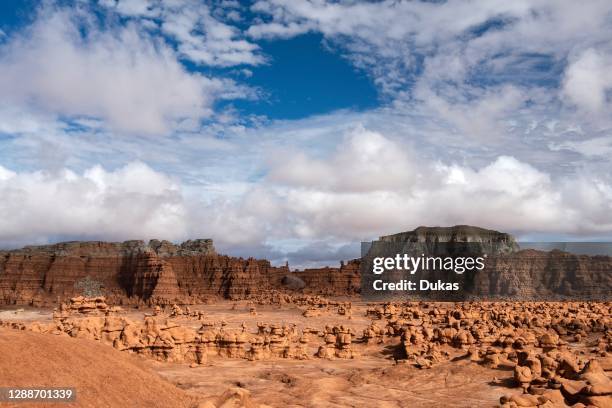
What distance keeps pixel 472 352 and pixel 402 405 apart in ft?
25.6

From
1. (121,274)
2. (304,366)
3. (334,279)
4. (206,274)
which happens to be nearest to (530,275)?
(334,279)

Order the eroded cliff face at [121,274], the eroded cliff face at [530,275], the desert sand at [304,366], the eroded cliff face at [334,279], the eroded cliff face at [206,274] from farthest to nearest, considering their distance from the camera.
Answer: the eroded cliff face at [334,279], the eroded cliff face at [530,275], the eroded cliff face at [206,274], the eroded cliff face at [121,274], the desert sand at [304,366]

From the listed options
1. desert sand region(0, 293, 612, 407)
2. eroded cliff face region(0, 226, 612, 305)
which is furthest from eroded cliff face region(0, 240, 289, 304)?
desert sand region(0, 293, 612, 407)

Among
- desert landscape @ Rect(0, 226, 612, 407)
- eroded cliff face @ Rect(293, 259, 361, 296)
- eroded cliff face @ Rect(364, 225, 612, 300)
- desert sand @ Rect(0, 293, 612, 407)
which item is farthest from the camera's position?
eroded cliff face @ Rect(293, 259, 361, 296)

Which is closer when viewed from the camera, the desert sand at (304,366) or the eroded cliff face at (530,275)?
the desert sand at (304,366)

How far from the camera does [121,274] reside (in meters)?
89.4

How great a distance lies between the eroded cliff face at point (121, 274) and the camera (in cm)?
8262

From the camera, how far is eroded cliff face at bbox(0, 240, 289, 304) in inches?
3253

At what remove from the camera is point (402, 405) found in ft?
53.4

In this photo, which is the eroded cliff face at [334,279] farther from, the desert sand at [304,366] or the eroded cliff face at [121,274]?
the desert sand at [304,366]

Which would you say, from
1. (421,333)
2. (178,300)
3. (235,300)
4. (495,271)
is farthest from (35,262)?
(495,271)

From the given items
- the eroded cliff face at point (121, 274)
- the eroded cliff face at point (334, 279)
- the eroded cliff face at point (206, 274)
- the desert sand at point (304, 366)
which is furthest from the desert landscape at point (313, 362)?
the eroded cliff face at point (334, 279)

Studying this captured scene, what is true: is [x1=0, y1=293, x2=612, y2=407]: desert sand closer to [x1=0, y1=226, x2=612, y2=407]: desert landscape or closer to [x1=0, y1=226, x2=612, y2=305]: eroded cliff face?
[x1=0, y1=226, x2=612, y2=407]: desert landscape

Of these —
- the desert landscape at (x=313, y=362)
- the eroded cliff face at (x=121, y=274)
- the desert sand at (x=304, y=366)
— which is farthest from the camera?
the eroded cliff face at (x=121, y=274)
